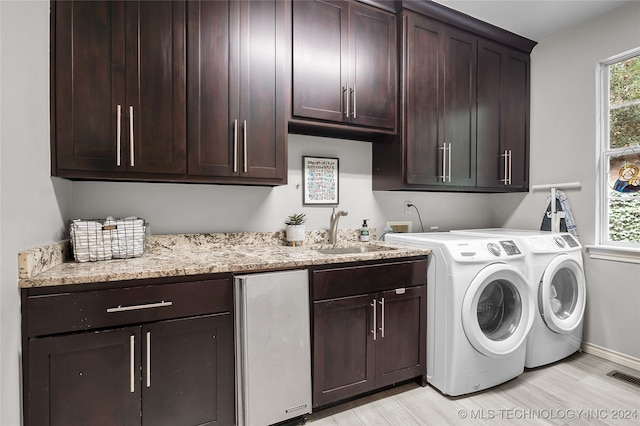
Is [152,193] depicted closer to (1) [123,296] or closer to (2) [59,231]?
(2) [59,231]

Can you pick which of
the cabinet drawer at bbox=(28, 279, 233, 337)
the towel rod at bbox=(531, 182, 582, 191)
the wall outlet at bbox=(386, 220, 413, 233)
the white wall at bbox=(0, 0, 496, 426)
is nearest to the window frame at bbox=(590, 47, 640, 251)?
the towel rod at bbox=(531, 182, 582, 191)

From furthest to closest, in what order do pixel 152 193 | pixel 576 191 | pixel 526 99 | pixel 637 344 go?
pixel 526 99
pixel 576 191
pixel 637 344
pixel 152 193

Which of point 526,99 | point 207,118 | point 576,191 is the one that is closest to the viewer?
point 207,118

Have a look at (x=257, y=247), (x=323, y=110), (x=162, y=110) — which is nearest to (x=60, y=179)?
(x=162, y=110)

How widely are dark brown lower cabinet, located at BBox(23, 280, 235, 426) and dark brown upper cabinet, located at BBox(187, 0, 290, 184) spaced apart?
0.69m

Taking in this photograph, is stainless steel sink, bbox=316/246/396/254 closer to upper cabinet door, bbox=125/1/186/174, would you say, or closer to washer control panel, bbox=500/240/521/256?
washer control panel, bbox=500/240/521/256

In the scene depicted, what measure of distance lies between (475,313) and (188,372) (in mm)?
1637

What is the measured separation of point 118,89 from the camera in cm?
157

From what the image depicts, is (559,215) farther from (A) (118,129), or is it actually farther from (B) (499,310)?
(A) (118,129)

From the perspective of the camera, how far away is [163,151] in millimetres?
1662

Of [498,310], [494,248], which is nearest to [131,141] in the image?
[494,248]

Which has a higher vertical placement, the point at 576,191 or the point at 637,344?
the point at 576,191

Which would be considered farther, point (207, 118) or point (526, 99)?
point (526, 99)

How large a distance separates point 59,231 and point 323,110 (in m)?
1.61
